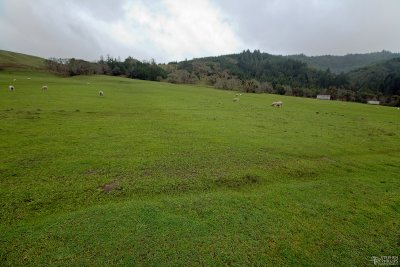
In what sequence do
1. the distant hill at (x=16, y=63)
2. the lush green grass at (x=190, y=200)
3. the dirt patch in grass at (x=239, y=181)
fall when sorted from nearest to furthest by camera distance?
the lush green grass at (x=190, y=200) < the dirt patch in grass at (x=239, y=181) < the distant hill at (x=16, y=63)

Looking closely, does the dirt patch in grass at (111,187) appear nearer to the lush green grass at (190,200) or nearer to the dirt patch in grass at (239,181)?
the lush green grass at (190,200)

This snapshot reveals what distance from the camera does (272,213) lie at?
26.7 feet

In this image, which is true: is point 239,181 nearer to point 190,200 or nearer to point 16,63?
point 190,200

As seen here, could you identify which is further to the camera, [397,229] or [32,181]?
[32,181]

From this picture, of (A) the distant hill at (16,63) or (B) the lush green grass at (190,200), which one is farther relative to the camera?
(A) the distant hill at (16,63)

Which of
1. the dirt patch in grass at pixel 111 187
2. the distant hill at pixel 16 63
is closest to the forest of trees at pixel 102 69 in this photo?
the distant hill at pixel 16 63

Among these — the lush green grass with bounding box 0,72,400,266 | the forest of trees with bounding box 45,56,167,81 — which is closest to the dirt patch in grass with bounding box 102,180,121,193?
the lush green grass with bounding box 0,72,400,266

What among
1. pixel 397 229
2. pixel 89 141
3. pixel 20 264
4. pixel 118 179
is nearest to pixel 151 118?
pixel 89 141

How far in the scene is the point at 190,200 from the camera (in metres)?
8.73

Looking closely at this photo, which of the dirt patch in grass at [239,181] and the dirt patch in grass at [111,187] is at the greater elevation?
the dirt patch in grass at [239,181]

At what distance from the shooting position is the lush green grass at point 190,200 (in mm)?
6391

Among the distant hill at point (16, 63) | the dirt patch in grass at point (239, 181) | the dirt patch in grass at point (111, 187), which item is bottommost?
the dirt patch in grass at point (111, 187)

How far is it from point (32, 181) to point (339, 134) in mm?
22882

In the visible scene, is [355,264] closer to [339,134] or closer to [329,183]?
[329,183]
